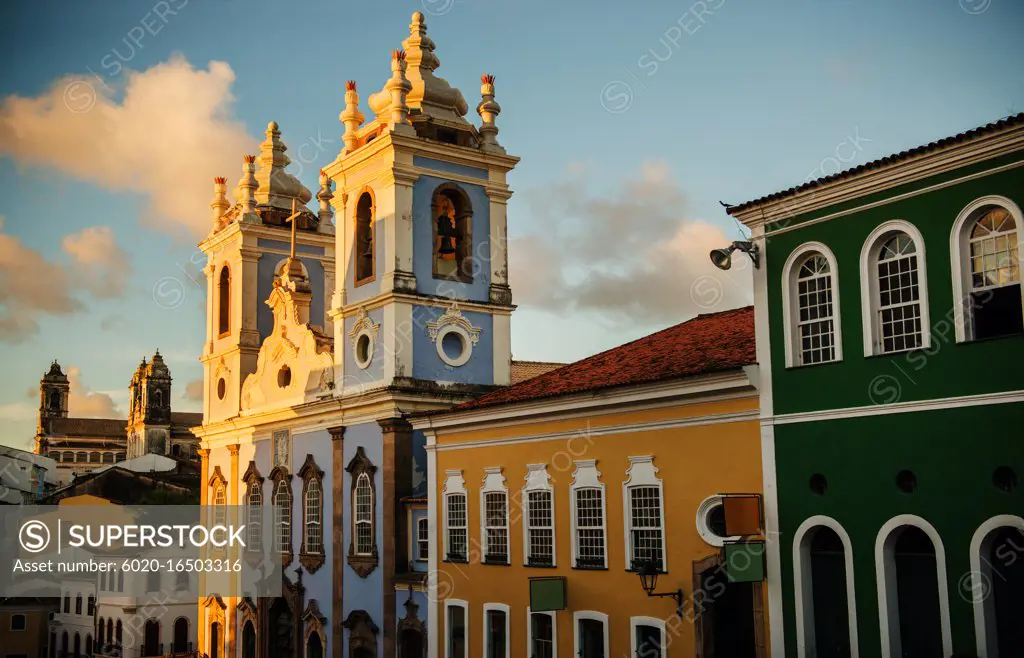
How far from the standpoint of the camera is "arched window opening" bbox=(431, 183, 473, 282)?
30.7m

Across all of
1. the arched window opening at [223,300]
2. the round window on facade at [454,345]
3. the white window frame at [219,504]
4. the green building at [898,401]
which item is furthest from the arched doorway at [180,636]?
the green building at [898,401]

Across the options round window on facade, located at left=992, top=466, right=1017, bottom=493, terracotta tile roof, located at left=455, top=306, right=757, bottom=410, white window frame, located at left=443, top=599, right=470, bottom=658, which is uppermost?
terracotta tile roof, located at left=455, top=306, right=757, bottom=410

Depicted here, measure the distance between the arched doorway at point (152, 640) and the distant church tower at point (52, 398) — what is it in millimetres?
96107

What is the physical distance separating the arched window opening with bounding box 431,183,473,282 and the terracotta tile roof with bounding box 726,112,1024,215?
1316cm

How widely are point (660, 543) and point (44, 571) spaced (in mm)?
54134

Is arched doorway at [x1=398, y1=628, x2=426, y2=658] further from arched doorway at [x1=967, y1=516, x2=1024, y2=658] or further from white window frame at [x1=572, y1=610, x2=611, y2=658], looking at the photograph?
arched doorway at [x1=967, y1=516, x2=1024, y2=658]

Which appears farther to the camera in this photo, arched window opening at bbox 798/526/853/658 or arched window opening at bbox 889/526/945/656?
arched window opening at bbox 798/526/853/658

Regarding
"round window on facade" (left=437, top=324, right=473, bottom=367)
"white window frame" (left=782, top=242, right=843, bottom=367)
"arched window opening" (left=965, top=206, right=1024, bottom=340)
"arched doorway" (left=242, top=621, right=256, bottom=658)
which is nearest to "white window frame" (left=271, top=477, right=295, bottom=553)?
"arched doorway" (left=242, top=621, right=256, bottom=658)

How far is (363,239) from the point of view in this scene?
104 ft

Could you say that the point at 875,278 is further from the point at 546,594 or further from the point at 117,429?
the point at 117,429

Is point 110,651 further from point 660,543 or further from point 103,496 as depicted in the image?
point 660,543

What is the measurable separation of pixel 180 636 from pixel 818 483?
4221 cm

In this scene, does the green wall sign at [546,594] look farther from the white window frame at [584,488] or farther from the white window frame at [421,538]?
the white window frame at [421,538]

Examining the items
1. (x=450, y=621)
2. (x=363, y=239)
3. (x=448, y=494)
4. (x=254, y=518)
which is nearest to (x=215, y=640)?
(x=254, y=518)
